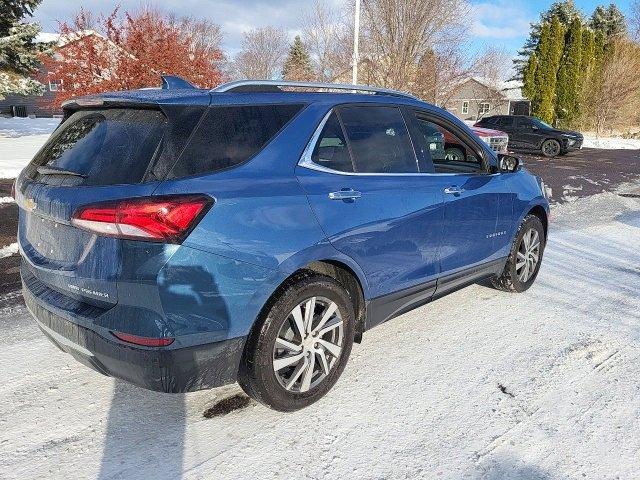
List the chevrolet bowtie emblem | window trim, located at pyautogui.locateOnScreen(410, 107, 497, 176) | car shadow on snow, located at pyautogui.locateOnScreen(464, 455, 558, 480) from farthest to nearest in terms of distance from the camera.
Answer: window trim, located at pyautogui.locateOnScreen(410, 107, 497, 176) → the chevrolet bowtie emblem → car shadow on snow, located at pyautogui.locateOnScreen(464, 455, 558, 480)

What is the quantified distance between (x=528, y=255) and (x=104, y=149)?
377 centimetres

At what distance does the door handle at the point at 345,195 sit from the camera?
2775mm

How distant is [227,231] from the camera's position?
2289 millimetres

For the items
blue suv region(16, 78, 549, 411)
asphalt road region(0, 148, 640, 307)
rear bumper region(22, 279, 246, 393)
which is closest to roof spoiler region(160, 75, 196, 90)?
blue suv region(16, 78, 549, 411)

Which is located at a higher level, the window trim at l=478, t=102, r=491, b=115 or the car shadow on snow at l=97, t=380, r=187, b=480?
the window trim at l=478, t=102, r=491, b=115

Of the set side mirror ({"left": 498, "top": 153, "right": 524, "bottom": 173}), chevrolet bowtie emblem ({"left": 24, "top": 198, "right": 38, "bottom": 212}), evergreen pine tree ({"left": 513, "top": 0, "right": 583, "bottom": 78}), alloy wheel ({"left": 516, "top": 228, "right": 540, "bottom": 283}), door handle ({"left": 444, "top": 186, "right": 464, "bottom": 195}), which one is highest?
evergreen pine tree ({"left": 513, "top": 0, "right": 583, "bottom": 78})

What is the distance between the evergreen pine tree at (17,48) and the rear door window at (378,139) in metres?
20.4

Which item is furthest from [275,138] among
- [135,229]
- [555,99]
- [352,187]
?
[555,99]

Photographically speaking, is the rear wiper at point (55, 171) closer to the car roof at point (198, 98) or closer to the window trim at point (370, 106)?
the car roof at point (198, 98)

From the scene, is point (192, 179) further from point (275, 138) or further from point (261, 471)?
point (261, 471)

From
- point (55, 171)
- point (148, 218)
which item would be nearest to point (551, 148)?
point (55, 171)

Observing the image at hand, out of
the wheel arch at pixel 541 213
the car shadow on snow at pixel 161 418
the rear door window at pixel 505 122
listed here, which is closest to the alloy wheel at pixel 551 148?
the rear door window at pixel 505 122

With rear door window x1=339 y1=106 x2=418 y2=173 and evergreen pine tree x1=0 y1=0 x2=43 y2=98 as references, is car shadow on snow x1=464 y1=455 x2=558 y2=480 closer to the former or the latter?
rear door window x1=339 y1=106 x2=418 y2=173

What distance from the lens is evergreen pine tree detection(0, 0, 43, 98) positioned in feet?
61.2
